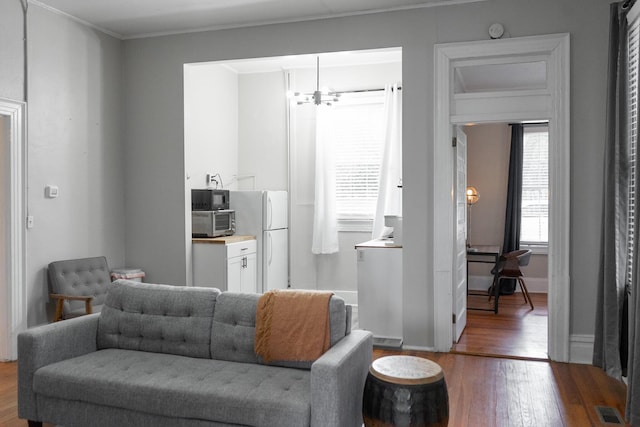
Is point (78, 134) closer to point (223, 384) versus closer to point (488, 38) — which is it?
point (223, 384)

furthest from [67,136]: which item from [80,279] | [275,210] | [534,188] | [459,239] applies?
[534,188]

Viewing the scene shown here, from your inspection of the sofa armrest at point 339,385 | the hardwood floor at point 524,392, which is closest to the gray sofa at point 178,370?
the sofa armrest at point 339,385

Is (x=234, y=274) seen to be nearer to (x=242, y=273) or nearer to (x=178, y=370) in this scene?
(x=242, y=273)

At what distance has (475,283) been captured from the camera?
804cm

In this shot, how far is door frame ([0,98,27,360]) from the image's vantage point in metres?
4.40

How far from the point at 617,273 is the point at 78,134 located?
462cm

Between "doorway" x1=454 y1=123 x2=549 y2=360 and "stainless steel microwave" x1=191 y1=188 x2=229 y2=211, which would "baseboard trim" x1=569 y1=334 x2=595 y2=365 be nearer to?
"doorway" x1=454 y1=123 x2=549 y2=360

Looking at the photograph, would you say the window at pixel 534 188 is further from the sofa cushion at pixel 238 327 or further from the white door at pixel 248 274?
the sofa cushion at pixel 238 327

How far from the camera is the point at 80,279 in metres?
4.86

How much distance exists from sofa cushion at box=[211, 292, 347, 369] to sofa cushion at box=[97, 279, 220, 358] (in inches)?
2.6

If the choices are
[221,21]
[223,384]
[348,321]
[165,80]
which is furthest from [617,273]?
[165,80]

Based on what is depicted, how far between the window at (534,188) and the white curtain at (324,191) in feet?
9.79

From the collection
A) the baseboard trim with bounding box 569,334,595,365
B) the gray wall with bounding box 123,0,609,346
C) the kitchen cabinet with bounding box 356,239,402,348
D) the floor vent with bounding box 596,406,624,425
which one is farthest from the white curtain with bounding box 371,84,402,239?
the floor vent with bounding box 596,406,624,425

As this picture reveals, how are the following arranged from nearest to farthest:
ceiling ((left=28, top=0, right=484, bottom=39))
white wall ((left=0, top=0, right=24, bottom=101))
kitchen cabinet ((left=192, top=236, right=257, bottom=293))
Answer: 1. white wall ((left=0, top=0, right=24, bottom=101))
2. ceiling ((left=28, top=0, right=484, bottom=39))
3. kitchen cabinet ((left=192, top=236, right=257, bottom=293))
